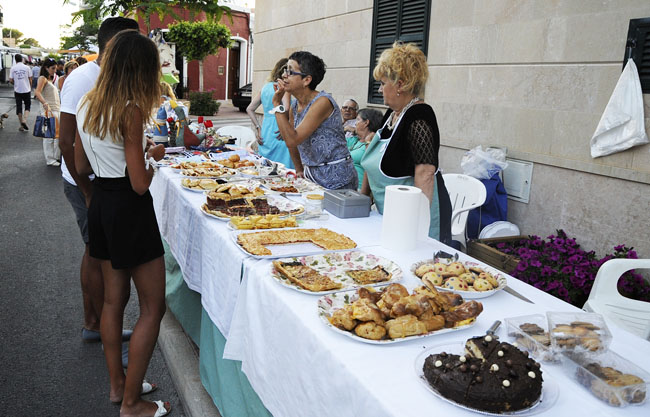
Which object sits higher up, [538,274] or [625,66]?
[625,66]

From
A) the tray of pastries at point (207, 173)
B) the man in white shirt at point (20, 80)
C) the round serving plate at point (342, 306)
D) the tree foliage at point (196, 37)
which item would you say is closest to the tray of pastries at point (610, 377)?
the round serving plate at point (342, 306)

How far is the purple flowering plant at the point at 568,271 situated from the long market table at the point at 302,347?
1536 millimetres

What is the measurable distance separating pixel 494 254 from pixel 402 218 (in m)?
2.17

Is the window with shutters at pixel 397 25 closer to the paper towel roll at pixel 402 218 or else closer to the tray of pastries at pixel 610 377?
the paper towel roll at pixel 402 218

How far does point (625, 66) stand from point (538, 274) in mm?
1684

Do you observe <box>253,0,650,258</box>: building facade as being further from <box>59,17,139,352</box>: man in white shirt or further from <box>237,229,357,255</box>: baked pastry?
<box>59,17,139,352</box>: man in white shirt

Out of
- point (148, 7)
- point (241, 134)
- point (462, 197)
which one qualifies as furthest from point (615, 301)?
point (148, 7)

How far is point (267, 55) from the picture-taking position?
435 inches

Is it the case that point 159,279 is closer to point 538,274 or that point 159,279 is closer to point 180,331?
point 180,331

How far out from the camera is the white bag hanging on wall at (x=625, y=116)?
3.78 meters

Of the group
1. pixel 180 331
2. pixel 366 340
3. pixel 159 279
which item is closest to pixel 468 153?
pixel 180 331

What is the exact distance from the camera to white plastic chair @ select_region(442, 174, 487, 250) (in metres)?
4.49

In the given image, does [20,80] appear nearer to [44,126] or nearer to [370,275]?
[44,126]

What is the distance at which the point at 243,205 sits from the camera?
2.91m
